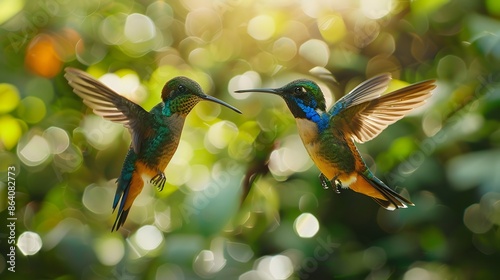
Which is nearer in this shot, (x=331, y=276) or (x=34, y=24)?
(x=34, y=24)

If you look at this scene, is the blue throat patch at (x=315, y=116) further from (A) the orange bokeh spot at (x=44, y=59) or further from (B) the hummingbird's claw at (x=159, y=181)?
(A) the orange bokeh spot at (x=44, y=59)

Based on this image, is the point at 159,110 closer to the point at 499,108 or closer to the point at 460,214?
the point at 499,108

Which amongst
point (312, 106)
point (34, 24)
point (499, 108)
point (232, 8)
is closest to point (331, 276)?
point (499, 108)

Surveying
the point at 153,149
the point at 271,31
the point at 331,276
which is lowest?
the point at 331,276

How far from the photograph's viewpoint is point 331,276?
1147 mm

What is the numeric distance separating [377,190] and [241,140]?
31 centimetres

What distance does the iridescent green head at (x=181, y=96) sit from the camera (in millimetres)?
260

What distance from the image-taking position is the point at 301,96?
28 centimetres

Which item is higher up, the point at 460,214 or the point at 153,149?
the point at 153,149

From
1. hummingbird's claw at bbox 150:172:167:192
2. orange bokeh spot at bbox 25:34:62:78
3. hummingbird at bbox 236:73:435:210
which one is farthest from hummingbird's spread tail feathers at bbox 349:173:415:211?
orange bokeh spot at bbox 25:34:62:78

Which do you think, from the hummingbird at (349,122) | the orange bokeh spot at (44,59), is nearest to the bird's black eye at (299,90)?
the hummingbird at (349,122)

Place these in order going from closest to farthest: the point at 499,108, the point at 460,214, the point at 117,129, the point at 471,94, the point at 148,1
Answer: the point at 117,129, the point at 148,1, the point at 471,94, the point at 499,108, the point at 460,214

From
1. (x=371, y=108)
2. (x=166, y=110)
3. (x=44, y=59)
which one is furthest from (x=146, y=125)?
(x=44, y=59)

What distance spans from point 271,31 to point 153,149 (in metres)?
0.39
